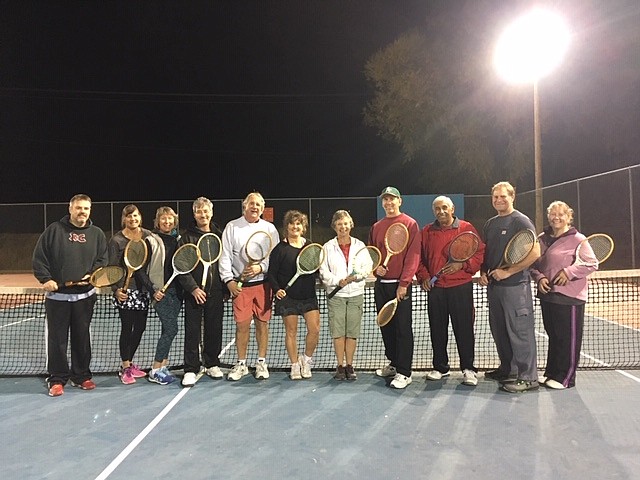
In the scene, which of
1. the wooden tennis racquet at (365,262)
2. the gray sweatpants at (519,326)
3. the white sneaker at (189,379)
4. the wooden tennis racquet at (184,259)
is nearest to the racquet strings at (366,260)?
the wooden tennis racquet at (365,262)

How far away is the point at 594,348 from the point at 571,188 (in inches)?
329

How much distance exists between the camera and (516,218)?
411 centimetres

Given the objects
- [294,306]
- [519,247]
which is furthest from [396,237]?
Answer: [294,306]

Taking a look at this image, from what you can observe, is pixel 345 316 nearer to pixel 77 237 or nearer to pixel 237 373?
pixel 237 373

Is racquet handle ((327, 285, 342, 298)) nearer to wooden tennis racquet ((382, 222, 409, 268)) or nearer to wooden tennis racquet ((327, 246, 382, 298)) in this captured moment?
wooden tennis racquet ((327, 246, 382, 298))

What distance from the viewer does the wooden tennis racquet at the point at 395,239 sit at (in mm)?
4195

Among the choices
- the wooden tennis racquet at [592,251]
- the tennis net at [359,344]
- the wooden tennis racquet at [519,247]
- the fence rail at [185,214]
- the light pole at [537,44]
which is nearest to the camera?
the wooden tennis racquet at [519,247]

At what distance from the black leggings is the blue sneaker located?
0.27 m

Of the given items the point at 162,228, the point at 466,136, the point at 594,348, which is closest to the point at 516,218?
the point at 594,348

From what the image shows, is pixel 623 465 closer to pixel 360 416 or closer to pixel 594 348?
pixel 360 416

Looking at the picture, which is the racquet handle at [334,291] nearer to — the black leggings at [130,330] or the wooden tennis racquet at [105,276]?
the black leggings at [130,330]

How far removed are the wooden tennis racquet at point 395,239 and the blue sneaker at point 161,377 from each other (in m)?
2.11

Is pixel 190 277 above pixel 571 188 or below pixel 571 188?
below

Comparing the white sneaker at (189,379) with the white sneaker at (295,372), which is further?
the white sneaker at (295,372)
